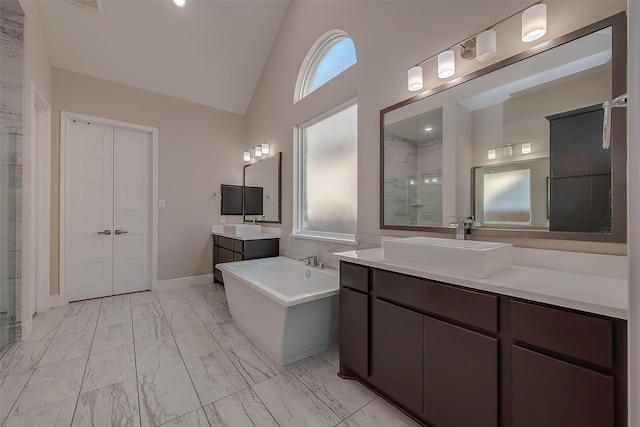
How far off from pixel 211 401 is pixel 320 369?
0.73m

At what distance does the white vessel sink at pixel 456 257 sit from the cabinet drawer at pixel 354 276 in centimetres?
19

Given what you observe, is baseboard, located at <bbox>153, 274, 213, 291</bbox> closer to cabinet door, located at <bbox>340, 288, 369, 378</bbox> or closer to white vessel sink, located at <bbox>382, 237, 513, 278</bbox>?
cabinet door, located at <bbox>340, 288, 369, 378</bbox>

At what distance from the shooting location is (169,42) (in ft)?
10.9

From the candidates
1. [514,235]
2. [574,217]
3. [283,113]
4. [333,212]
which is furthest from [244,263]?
[574,217]

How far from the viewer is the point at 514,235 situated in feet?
4.79

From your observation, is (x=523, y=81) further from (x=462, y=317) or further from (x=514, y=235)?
(x=462, y=317)

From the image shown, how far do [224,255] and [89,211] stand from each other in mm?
1769

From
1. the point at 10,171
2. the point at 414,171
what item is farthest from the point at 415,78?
the point at 10,171

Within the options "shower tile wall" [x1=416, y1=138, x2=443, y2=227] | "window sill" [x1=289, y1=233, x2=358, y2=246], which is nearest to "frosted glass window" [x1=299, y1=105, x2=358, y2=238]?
"window sill" [x1=289, y1=233, x2=358, y2=246]

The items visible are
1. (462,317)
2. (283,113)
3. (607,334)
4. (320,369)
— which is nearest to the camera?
(607,334)

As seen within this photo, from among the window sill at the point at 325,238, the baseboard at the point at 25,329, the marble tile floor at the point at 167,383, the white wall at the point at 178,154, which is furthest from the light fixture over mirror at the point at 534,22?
the baseboard at the point at 25,329

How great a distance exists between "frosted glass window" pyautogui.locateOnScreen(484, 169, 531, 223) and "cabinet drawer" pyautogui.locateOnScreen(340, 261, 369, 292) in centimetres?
82

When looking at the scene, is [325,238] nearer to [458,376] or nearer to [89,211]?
[458,376]

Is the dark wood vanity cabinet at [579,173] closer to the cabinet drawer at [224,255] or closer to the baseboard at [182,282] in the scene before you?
the cabinet drawer at [224,255]
